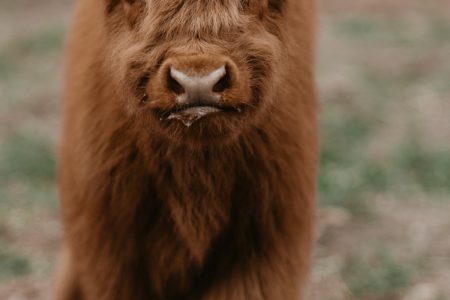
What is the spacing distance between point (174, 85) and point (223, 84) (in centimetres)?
19

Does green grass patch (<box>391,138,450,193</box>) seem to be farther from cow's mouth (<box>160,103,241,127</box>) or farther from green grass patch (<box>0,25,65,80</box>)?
green grass patch (<box>0,25,65,80</box>)

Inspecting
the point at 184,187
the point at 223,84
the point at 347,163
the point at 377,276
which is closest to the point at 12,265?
the point at 184,187

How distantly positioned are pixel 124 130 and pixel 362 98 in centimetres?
489

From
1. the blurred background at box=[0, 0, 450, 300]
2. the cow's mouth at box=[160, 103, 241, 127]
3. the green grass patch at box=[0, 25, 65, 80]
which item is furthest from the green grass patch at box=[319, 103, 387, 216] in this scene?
the green grass patch at box=[0, 25, 65, 80]

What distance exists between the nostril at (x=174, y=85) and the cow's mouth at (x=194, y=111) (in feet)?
0.20

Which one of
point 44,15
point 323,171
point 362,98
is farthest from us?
point 44,15

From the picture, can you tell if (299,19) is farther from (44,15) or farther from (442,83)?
(44,15)

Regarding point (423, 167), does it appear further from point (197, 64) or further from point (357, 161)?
point (197, 64)

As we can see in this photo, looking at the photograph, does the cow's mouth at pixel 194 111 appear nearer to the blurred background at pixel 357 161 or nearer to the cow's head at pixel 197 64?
the cow's head at pixel 197 64

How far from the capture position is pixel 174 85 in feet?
11.5

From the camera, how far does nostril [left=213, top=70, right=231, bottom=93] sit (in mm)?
3463

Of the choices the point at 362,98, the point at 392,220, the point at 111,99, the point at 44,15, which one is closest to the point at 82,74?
the point at 111,99

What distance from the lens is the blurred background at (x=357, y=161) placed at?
6023 millimetres

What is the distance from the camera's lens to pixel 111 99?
14.4 ft
